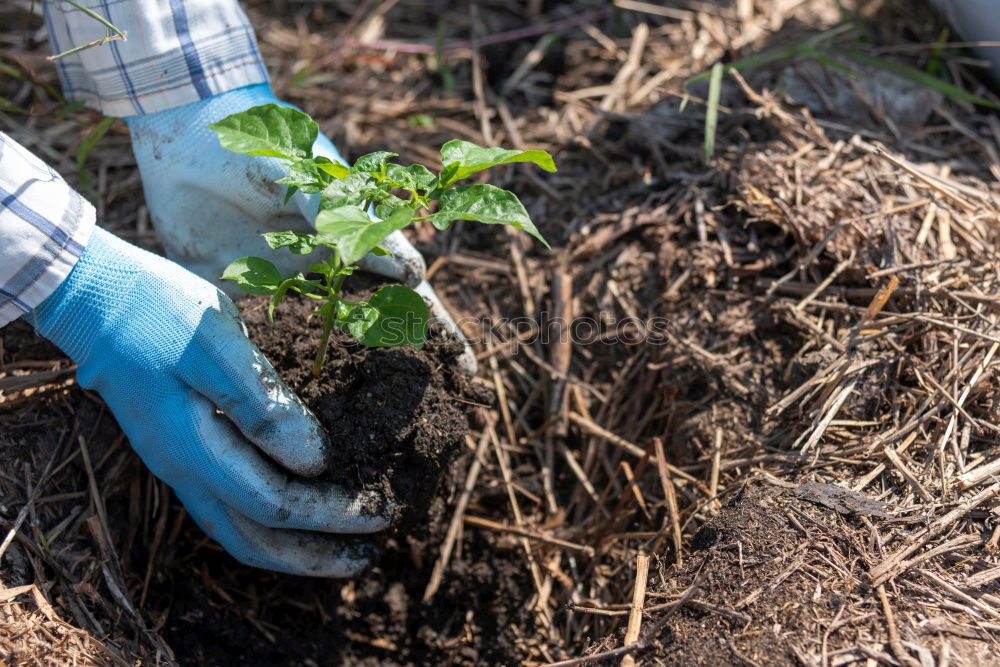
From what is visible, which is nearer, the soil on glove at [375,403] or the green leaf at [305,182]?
the green leaf at [305,182]

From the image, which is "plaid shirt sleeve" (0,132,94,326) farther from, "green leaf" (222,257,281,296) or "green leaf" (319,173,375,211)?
"green leaf" (319,173,375,211)

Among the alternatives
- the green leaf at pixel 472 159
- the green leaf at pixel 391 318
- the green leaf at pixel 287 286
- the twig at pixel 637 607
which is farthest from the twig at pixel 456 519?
Answer: the green leaf at pixel 472 159

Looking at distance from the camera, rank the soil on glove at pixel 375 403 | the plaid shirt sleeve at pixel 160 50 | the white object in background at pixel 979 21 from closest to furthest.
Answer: the soil on glove at pixel 375 403
the plaid shirt sleeve at pixel 160 50
the white object in background at pixel 979 21

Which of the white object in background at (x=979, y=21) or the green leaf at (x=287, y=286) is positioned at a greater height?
the green leaf at (x=287, y=286)

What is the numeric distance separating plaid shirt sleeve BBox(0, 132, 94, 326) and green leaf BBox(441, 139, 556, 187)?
2.96 feet

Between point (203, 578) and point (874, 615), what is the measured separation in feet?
5.27

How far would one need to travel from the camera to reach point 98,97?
6.89 feet

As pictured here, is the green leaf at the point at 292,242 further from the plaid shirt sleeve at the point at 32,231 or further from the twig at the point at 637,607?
the twig at the point at 637,607

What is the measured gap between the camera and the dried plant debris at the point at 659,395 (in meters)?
1.60

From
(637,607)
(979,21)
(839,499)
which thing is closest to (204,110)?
(637,607)

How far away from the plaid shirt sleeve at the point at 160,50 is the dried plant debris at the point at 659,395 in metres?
0.48

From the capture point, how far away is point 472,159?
4.77 feet

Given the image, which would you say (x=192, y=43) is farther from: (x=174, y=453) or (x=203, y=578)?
(x=203, y=578)

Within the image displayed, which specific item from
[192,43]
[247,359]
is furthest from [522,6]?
[247,359]
